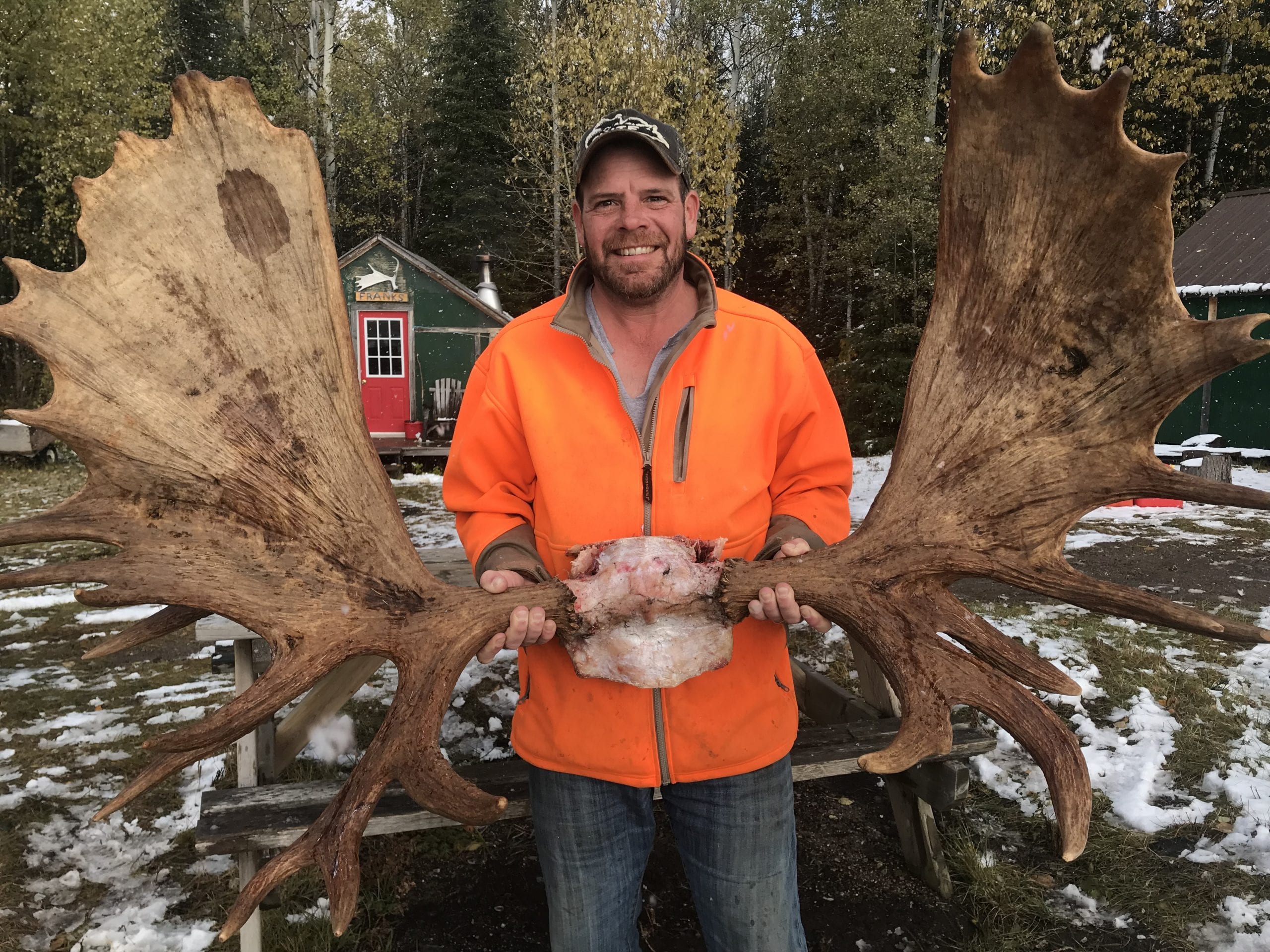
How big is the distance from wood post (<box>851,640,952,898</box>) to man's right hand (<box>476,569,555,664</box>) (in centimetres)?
150

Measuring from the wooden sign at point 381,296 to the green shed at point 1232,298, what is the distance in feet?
44.1

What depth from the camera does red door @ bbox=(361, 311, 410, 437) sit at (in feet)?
52.6

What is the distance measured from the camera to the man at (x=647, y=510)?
7.04 ft

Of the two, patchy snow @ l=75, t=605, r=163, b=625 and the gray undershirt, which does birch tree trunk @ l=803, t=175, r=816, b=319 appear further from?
the gray undershirt

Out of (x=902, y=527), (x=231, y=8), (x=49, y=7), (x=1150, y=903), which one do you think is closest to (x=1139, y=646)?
(x=1150, y=903)

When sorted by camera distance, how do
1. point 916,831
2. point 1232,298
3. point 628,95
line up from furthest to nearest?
point 628,95
point 1232,298
point 916,831

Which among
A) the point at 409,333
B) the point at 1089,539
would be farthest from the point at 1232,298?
the point at 409,333

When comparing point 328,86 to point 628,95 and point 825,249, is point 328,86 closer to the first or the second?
point 628,95

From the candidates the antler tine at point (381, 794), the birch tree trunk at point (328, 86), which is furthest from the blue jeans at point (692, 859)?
the birch tree trunk at point (328, 86)

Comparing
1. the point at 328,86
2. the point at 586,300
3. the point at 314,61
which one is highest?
the point at 314,61

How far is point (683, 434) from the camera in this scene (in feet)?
7.11

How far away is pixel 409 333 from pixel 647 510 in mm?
14843

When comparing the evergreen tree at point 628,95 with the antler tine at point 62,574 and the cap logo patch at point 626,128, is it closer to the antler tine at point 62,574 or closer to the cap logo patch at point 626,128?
the cap logo patch at point 626,128

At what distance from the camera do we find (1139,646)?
5.08 metres
